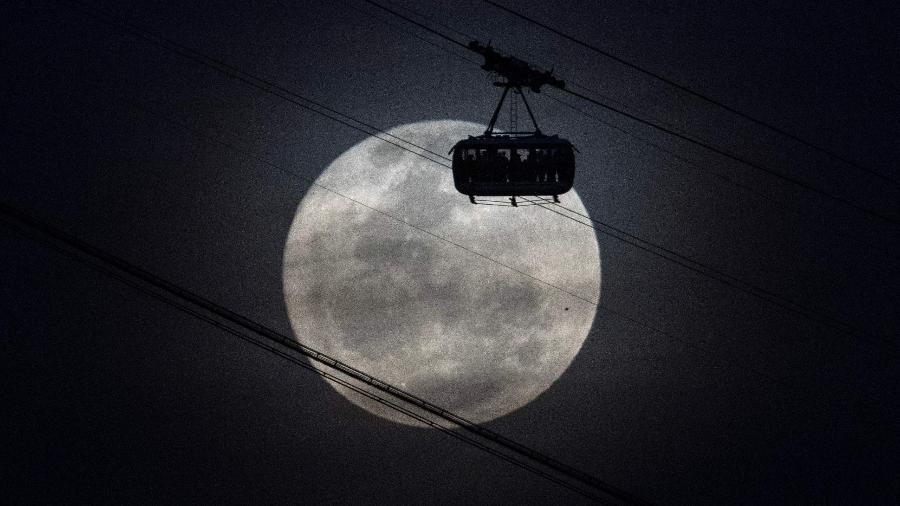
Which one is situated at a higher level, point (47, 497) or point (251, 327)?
point (47, 497)

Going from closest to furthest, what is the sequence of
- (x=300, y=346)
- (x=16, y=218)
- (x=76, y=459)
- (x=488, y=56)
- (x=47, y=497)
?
(x=16, y=218) < (x=300, y=346) < (x=488, y=56) < (x=47, y=497) < (x=76, y=459)

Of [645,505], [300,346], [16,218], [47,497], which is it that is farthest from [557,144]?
[47,497]

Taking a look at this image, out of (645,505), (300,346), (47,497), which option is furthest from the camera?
(47,497)

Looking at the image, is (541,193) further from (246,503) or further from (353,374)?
(246,503)

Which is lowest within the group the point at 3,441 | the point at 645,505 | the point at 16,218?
the point at 16,218

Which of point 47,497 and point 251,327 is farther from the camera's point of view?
point 47,497

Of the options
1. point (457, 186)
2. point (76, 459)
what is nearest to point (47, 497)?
point (76, 459)

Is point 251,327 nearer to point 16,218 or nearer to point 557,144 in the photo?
point 16,218
